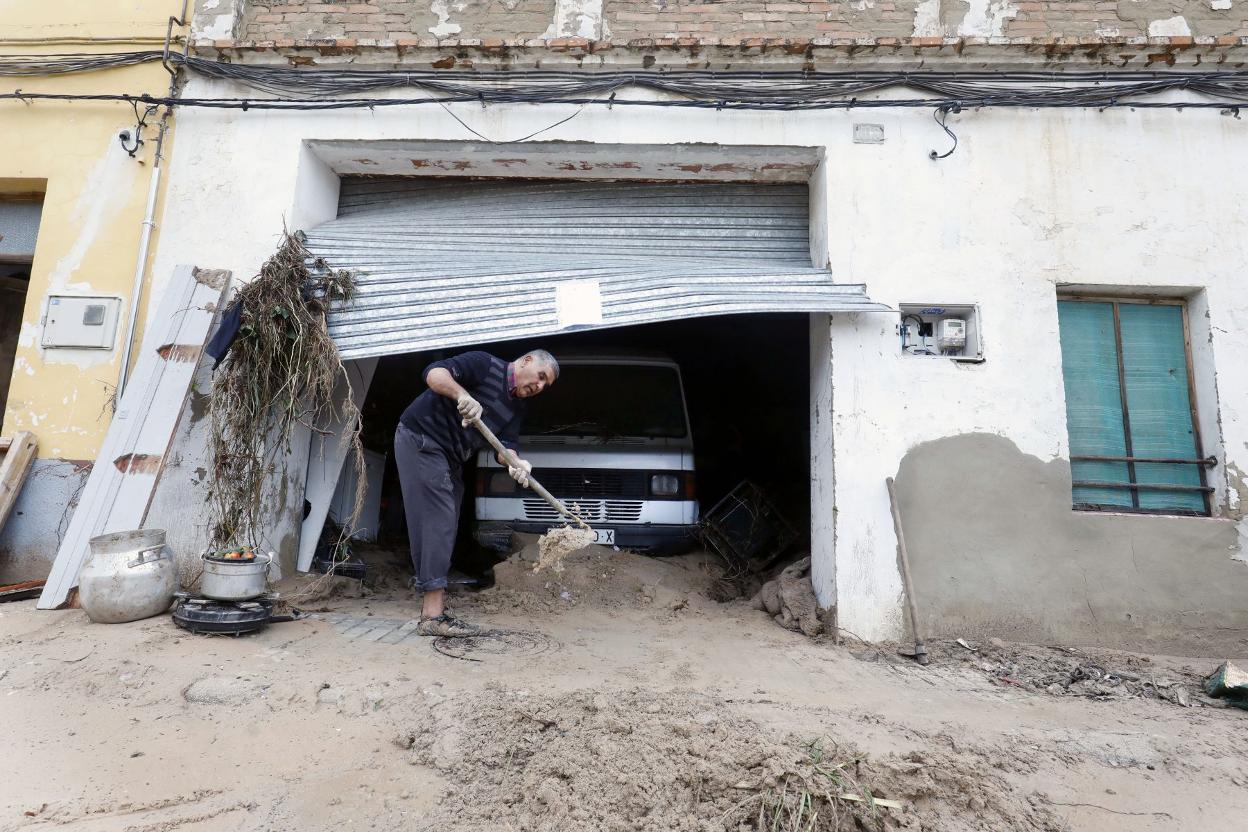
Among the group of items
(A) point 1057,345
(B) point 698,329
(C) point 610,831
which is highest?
(B) point 698,329

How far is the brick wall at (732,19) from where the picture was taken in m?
4.98

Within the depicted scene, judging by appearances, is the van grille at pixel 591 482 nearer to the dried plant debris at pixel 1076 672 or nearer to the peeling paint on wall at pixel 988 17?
the dried plant debris at pixel 1076 672

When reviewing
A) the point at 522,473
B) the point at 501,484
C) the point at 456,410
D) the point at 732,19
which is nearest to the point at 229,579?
the point at 456,410

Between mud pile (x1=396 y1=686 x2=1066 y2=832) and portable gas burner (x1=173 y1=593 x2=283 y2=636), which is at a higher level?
portable gas burner (x1=173 y1=593 x2=283 y2=636)

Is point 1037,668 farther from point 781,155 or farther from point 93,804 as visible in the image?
point 93,804

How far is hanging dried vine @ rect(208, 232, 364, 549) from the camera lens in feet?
13.9

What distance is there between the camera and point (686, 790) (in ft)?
7.29

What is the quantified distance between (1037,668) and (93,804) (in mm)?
4344

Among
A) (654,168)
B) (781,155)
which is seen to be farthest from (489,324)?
(781,155)

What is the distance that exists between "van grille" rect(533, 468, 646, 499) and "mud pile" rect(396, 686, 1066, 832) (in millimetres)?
2714

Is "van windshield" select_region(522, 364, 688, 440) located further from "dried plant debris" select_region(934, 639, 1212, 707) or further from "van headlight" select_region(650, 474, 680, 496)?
"dried plant debris" select_region(934, 639, 1212, 707)

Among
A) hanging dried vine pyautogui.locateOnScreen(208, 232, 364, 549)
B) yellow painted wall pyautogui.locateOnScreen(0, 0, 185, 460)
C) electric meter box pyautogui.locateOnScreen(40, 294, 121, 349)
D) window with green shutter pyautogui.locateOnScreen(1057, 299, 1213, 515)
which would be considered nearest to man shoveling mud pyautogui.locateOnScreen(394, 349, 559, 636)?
hanging dried vine pyautogui.locateOnScreen(208, 232, 364, 549)

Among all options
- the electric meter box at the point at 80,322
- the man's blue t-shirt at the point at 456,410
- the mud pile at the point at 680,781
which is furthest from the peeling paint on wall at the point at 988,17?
the electric meter box at the point at 80,322

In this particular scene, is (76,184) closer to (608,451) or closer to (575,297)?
(575,297)
